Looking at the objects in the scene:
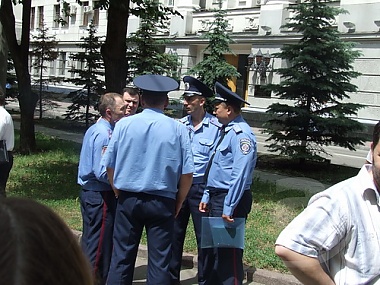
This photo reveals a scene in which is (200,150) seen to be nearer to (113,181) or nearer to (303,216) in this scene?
(113,181)

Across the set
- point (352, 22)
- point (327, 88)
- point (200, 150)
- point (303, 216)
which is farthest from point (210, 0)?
point (303, 216)

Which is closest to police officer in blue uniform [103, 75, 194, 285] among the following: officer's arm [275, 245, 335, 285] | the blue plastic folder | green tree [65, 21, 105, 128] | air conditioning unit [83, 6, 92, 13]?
the blue plastic folder

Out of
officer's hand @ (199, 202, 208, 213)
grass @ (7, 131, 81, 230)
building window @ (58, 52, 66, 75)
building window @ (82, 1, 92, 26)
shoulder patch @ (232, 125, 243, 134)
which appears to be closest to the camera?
shoulder patch @ (232, 125, 243, 134)

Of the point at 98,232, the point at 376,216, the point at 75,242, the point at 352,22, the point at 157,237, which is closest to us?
the point at 75,242

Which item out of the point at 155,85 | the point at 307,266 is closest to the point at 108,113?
the point at 155,85

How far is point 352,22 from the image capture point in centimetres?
2081

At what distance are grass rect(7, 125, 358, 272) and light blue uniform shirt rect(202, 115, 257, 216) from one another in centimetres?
129

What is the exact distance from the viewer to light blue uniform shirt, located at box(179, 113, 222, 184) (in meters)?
4.91

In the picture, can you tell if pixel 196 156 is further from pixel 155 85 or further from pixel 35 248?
pixel 35 248

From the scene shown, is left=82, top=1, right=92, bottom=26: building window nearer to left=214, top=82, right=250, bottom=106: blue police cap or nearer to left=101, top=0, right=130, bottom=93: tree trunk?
left=101, top=0, right=130, bottom=93: tree trunk

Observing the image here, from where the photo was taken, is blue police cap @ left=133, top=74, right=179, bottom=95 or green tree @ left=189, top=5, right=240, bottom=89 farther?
green tree @ left=189, top=5, right=240, bottom=89

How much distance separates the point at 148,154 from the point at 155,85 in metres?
0.58

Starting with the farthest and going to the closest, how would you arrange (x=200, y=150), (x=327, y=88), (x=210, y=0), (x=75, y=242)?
(x=210, y=0) → (x=327, y=88) → (x=200, y=150) → (x=75, y=242)

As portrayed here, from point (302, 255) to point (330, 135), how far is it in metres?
11.1
